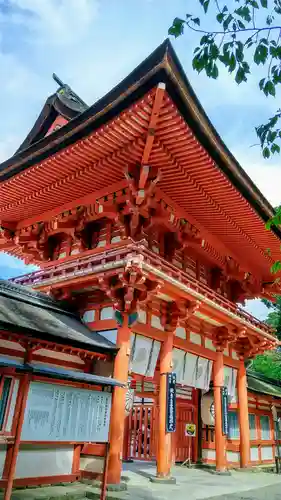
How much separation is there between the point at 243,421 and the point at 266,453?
19.3 ft

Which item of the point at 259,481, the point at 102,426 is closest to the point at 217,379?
the point at 259,481

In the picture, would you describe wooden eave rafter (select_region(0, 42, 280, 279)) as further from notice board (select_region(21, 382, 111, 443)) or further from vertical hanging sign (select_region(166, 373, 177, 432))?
notice board (select_region(21, 382, 111, 443))

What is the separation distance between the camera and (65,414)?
756 cm

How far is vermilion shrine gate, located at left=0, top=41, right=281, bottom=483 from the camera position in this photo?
10469 millimetres

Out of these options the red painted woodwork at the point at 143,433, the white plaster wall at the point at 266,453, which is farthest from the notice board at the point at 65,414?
the white plaster wall at the point at 266,453

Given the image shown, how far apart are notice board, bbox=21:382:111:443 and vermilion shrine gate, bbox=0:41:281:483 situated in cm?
257

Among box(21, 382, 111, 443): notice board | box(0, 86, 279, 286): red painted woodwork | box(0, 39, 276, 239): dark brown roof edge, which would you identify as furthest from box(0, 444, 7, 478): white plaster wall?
box(0, 39, 276, 239): dark brown roof edge

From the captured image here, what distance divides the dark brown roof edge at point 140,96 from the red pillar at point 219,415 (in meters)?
7.03

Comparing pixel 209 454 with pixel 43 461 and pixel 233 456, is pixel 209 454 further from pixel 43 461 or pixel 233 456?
pixel 43 461

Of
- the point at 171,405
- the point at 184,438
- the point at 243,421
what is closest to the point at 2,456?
the point at 171,405

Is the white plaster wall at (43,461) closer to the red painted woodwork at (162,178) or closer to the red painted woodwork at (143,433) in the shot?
the red painted woodwork at (162,178)

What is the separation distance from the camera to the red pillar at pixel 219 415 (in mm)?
14719

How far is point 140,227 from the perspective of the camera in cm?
1296

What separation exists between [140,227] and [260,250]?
673 centimetres
